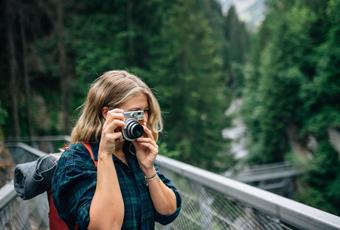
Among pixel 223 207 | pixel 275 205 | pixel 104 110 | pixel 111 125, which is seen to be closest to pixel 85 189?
pixel 111 125

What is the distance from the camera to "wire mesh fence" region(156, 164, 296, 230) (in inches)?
82.5

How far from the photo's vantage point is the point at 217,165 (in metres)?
19.3

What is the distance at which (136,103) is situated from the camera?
1892 mm

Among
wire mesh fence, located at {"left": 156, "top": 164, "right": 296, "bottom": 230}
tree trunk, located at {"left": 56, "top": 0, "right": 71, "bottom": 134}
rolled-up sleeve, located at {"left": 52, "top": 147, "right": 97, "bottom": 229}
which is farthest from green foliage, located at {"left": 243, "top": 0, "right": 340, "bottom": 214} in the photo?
tree trunk, located at {"left": 56, "top": 0, "right": 71, "bottom": 134}

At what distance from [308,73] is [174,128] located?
291 inches

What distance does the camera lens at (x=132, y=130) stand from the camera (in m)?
1.72

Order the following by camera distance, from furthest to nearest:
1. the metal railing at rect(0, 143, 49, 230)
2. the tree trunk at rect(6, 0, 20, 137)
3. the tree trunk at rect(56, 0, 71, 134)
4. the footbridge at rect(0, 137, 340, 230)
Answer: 1. the tree trunk at rect(56, 0, 71, 134)
2. the tree trunk at rect(6, 0, 20, 137)
3. the metal railing at rect(0, 143, 49, 230)
4. the footbridge at rect(0, 137, 340, 230)

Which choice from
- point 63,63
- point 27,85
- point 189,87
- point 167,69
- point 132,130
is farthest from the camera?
point 189,87

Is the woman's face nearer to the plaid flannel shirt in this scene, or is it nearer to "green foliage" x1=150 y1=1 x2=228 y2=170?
the plaid flannel shirt

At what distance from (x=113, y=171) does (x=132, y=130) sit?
231 millimetres

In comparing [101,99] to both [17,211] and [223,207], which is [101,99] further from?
[17,211]

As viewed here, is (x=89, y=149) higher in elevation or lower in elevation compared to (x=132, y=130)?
lower

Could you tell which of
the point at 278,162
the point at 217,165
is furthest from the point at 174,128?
the point at 278,162

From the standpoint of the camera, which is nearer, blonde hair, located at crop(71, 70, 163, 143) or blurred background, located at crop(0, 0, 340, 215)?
blonde hair, located at crop(71, 70, 163, 143)
